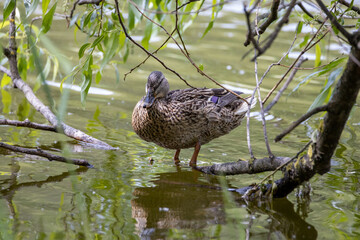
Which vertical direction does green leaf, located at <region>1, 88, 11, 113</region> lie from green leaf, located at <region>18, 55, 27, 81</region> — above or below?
below

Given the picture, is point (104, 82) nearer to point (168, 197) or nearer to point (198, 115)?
point (198, 115)

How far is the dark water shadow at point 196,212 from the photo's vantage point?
360 centimetres

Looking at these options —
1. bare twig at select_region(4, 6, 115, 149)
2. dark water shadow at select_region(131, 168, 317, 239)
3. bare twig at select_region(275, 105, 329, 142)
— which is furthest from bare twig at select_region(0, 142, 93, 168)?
bare twig at select_region(275, 105, 329, 142)

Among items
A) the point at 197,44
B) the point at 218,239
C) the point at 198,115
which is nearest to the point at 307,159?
the point at 218,239

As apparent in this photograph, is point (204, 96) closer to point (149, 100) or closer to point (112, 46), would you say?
point (149, 100)

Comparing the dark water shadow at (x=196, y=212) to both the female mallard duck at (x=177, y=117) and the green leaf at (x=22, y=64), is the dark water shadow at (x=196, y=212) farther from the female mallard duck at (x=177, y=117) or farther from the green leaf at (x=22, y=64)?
the green leaf at (x=22, y=64)

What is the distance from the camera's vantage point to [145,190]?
4.40 metres

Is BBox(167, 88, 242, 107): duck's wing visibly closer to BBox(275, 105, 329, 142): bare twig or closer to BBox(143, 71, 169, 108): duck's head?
BBox(143, 71, 169, 108): duck's head

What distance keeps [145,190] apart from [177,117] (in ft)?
3.62

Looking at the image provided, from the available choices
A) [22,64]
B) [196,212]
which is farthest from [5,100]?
[196,212]

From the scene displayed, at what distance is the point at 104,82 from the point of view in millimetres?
Result: 7914

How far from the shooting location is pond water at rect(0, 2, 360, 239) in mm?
3512

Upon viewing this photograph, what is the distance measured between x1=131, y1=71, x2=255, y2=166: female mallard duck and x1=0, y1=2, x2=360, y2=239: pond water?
0.25 m

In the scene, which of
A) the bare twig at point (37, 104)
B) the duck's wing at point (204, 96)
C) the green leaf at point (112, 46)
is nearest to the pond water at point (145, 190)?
the bare twig at point (37, 104)
